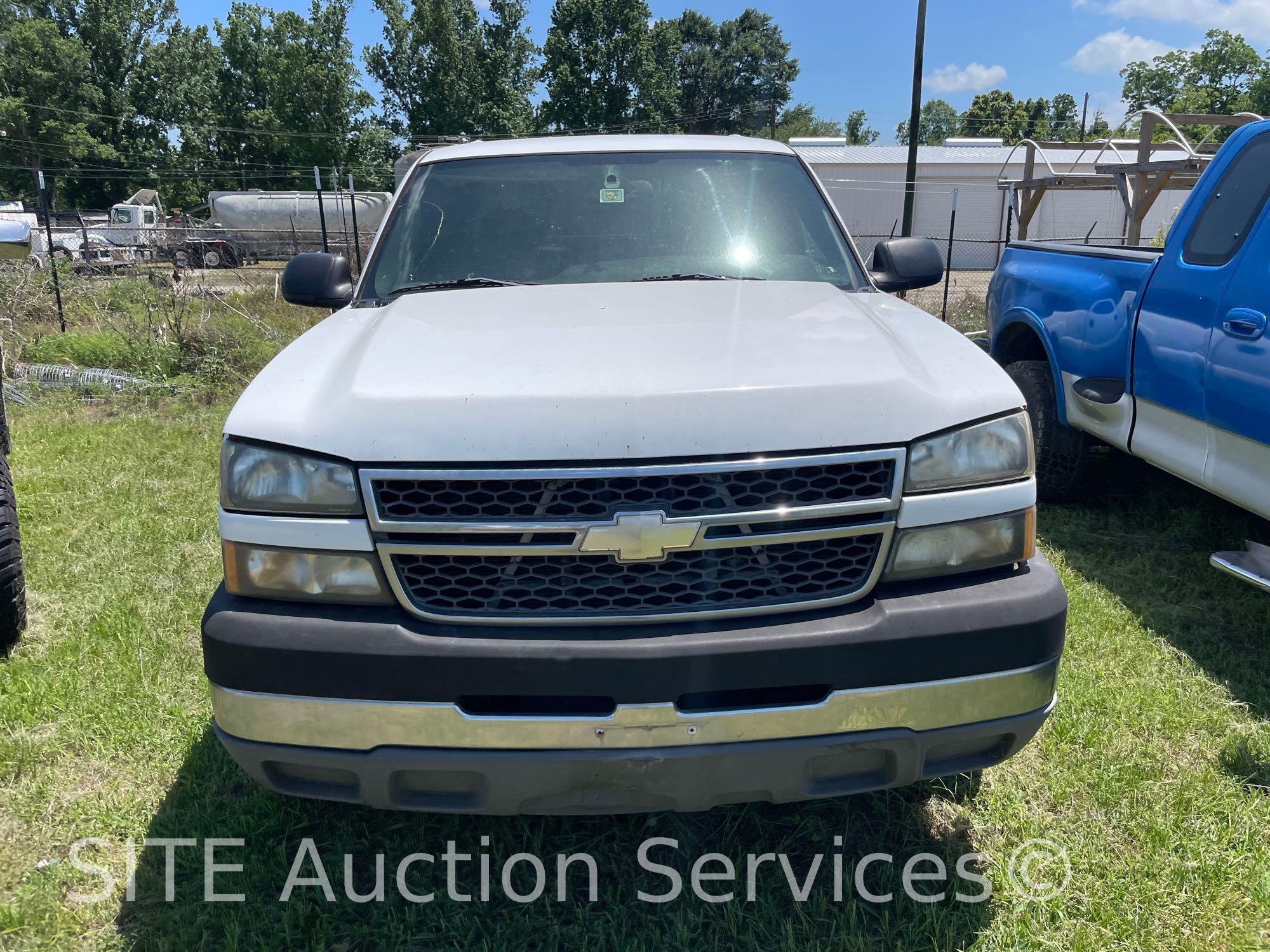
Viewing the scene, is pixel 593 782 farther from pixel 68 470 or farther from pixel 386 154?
pixel 386 154

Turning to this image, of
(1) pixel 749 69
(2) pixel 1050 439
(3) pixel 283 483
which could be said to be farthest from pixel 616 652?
(1) pixel 749 69

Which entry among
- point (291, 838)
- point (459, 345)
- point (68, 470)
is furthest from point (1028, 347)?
point (68, 470)

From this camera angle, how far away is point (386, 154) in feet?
177

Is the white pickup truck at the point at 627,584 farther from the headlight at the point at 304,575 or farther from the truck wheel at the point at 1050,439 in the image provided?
the truck wheel at the point at 1050,439

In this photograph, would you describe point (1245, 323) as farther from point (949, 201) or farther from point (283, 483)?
point (949, 201)

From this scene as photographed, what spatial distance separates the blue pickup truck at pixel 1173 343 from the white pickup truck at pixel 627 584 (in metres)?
1.89

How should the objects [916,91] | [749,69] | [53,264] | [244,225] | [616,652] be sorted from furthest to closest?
[749,69]
[244,225]
[916,91]
[53,264]
[616,652]

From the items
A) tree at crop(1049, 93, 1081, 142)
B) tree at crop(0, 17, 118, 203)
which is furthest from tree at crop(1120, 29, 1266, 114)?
tree at crop(0, 17, 118, 203)

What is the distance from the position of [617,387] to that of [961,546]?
33.0 inches

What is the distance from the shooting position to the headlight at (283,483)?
1.89 meters

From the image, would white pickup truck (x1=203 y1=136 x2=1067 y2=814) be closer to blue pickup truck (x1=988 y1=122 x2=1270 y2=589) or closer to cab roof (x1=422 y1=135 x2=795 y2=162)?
cab roof (x1=422 y1=135 x2=795 y2=162)

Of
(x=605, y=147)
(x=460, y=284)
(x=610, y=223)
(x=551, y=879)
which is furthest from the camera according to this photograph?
(x=605, y=147)

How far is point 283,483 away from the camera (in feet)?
6.31

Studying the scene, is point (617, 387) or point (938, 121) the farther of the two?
point (938, 121)
